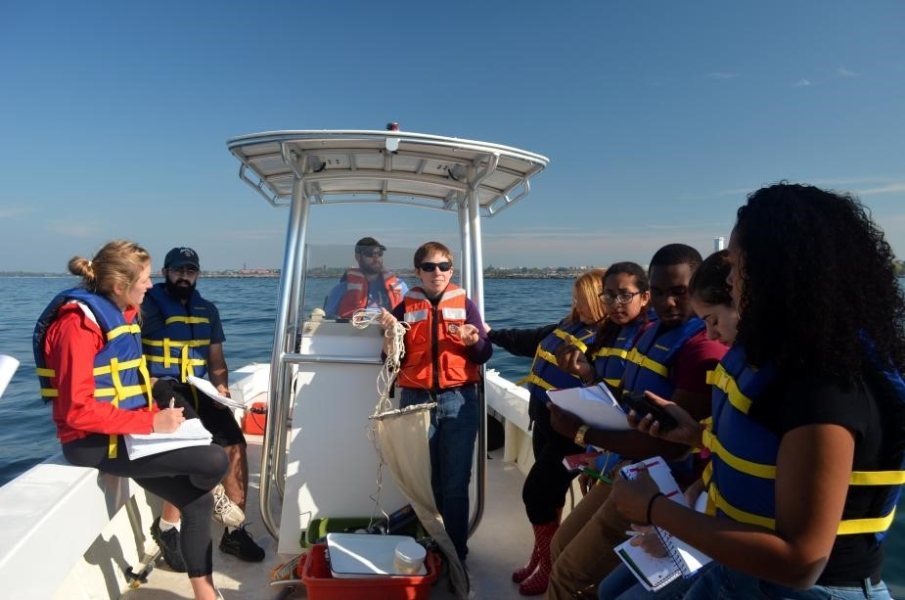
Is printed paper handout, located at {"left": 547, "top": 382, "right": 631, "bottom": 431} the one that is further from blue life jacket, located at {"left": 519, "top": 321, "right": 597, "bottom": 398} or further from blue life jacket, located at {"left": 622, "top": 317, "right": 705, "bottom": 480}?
blue life jacket, located at {"left": 519, "top": 321, "right": 597, "bottom": 398}

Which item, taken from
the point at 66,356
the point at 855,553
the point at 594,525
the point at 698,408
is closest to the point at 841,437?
the point at 855,553

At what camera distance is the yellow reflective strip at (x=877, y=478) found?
1104mm

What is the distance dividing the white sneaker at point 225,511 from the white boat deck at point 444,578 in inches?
8.2

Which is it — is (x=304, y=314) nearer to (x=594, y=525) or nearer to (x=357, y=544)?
(x=357, y=544)

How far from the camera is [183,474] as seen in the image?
2.48 metres

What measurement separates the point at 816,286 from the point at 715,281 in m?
0.58

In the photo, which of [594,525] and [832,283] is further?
[594,525]

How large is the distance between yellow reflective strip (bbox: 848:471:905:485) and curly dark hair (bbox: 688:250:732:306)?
2.00 feet

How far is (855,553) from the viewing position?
1.16 m

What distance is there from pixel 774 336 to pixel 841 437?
0.22 meters

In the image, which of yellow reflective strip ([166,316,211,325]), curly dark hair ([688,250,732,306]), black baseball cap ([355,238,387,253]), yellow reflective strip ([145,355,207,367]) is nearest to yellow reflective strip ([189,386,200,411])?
yellow reflective strip ([145,355,207,367])

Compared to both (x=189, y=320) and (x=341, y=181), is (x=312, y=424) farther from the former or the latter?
(x=341, y=181)

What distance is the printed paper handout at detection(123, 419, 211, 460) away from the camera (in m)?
2.37

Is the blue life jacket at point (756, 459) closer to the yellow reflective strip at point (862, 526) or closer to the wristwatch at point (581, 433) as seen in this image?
the yellow reflective strip at point (862, 526)
